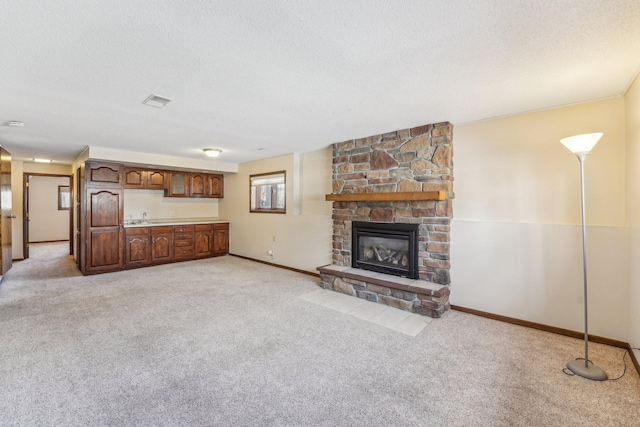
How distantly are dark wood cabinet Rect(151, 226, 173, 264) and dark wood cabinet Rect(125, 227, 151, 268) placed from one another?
95mm

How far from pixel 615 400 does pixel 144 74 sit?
4174 millimetres

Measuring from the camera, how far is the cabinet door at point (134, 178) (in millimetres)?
6059

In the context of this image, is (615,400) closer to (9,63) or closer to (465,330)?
(465,330)

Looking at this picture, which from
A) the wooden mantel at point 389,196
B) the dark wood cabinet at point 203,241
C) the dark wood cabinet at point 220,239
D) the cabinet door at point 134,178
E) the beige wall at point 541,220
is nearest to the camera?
the beige wall at point 541,220

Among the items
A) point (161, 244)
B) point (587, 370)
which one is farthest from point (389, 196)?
point (161, 244)

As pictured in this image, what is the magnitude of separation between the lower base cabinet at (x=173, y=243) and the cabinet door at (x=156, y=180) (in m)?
0.94

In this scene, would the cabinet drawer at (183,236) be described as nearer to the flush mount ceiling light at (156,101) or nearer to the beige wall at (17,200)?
the beige wall at (17,200)

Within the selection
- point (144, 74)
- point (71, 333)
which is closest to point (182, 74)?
point (144, 74)

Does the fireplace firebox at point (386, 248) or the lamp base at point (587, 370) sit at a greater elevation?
the fireplace firebox at point (386, 248)

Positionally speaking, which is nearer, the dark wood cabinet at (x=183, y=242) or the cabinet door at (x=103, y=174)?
the cabinet door at (x=103, y=174)

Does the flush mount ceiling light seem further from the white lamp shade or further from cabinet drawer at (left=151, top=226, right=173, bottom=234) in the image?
cabinet drawer at (left=151, top=226, right=173, bottom=234)

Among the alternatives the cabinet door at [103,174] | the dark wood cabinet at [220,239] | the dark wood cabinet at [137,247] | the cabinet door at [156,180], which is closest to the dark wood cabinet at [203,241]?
the dark wood cabinet at [220,239]

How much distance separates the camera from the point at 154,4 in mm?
1546

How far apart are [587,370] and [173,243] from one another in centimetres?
681
